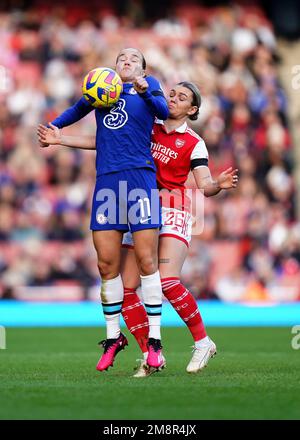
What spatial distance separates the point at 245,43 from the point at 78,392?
50.6 feet

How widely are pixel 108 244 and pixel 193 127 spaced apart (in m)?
11.8

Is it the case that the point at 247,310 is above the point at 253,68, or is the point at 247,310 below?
below

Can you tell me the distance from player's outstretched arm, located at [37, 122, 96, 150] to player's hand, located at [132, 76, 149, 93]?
694 millimetres

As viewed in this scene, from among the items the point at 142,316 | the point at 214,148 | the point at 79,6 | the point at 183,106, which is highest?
the point at 79,6

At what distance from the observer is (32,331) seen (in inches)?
522

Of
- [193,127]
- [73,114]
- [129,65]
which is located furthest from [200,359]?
[193,127]

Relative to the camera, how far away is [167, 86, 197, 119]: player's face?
796 cm

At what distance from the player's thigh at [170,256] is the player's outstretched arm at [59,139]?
0.94m

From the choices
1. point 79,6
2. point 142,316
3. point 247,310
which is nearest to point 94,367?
point 142,316

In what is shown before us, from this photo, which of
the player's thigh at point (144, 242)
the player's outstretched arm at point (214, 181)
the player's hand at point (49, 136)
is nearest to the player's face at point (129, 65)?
the player's hand at point (49, 136)

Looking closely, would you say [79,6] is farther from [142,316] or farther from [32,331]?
[142,316]

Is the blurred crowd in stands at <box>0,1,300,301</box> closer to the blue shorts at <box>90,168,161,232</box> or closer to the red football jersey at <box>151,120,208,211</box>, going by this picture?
the red football jersey at <box>151,120,208,211</box>

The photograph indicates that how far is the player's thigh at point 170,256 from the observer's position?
25.0ft

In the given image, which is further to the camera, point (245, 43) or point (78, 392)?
point (245, 43)
